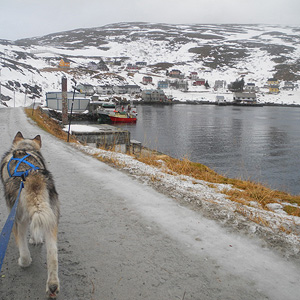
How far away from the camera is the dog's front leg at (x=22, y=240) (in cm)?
266

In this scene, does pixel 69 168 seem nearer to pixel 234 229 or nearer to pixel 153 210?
pixel 153 210

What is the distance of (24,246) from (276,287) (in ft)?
8.95

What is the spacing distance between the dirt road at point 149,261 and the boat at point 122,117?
49.0 meters

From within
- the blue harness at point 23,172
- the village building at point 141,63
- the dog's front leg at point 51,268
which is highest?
the village building at point 141,63

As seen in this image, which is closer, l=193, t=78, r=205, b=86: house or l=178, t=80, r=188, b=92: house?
l=178, t=80, r=188, b=92: house

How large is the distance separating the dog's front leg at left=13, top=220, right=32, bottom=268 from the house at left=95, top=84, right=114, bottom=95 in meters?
114

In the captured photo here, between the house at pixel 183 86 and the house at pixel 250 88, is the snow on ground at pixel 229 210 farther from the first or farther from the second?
the house at pixel 250 88

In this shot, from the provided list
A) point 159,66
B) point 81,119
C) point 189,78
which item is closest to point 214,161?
point 81,119

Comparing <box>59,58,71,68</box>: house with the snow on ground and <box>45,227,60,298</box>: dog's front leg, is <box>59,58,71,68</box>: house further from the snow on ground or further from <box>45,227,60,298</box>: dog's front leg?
<box>45,227,60,298</box>: dog's front leg

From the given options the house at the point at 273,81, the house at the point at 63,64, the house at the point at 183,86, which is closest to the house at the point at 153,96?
the house at the point at 183,86

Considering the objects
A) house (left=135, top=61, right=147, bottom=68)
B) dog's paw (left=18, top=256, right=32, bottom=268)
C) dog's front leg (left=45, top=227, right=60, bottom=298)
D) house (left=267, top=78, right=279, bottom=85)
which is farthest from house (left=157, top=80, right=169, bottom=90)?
dog's front leg (left=45, top=227, right=60, bottom=298)

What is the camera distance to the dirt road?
2.64m

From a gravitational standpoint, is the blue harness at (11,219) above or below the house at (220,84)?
below

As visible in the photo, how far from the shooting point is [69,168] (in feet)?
25.5
